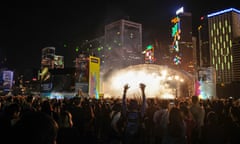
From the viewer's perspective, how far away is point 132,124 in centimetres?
579

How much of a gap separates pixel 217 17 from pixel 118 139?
562ft

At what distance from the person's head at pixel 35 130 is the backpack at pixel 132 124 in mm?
4091

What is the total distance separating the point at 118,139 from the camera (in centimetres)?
594

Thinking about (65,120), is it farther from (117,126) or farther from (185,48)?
(185,48)

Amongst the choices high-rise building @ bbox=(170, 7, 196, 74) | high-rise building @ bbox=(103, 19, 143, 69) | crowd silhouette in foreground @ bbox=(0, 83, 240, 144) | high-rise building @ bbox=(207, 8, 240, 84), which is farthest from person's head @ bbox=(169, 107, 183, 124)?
high-rise building @ bbox=(207, 8, 240, 84)

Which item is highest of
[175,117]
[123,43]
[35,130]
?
[123,43]

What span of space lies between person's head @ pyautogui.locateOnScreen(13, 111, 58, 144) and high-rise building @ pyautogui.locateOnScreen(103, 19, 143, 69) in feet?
432

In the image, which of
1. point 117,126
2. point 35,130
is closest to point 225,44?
point 117,126

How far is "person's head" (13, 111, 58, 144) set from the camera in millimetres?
1773

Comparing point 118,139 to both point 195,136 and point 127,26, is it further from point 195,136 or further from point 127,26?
point 127,26

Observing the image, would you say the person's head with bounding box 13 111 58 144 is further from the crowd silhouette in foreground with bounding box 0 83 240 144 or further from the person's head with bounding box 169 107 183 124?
the person's head with bounding box 169 107 183 124

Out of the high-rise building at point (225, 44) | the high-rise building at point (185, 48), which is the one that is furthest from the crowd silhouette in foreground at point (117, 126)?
the high-rise building at point (225, 44)

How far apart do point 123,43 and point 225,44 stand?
68617 millimetres

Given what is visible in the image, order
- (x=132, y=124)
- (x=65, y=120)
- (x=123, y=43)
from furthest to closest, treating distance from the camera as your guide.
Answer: (x=123, y=43) → (x=132, y=124) → (x=65, y=120)
